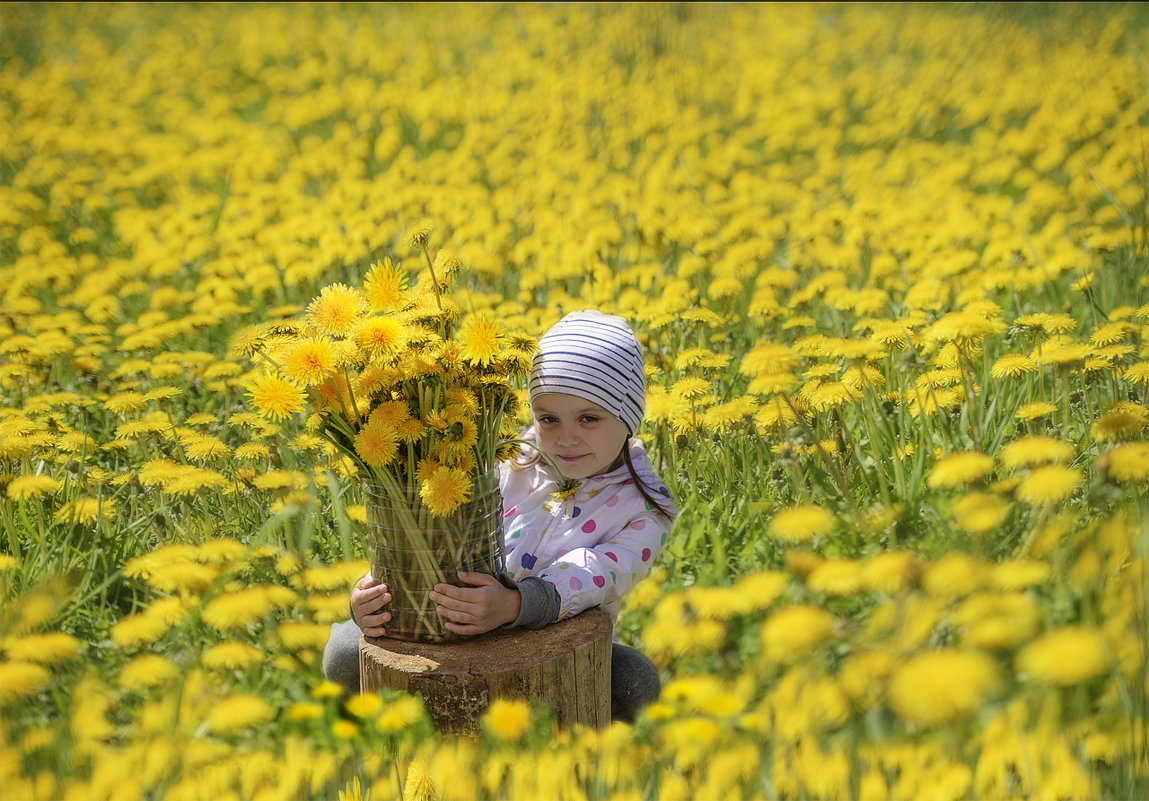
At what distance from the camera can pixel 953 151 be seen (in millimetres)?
6219

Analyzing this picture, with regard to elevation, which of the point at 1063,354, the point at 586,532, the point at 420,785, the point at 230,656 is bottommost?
the point at 420,785

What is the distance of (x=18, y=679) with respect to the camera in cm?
170

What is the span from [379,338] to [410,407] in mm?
165

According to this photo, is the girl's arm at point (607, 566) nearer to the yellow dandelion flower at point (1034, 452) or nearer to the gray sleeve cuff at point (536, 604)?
the gray sleeve cuff at point (536, 604)

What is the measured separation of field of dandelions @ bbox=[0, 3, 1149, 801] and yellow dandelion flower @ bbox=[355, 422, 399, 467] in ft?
0.48

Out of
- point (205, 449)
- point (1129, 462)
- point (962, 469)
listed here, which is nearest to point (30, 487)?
point (205, 449)

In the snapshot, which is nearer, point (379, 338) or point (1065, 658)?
point (1065, 658)

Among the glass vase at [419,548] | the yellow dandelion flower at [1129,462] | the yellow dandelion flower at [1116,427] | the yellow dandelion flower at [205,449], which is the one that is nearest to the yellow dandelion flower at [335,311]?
the glass vase at [419,548]

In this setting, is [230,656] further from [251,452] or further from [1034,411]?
[1034,411]

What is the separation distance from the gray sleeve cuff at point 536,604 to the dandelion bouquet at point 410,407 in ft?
0.27

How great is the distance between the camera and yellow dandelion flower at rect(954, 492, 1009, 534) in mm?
1726

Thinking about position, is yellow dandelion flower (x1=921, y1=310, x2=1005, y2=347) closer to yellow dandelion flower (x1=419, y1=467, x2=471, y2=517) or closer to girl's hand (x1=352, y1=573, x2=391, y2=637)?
yellow dandelion flower (x1=419, y1=467, x2=471, y2=517)

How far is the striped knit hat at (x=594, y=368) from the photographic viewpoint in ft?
7.36

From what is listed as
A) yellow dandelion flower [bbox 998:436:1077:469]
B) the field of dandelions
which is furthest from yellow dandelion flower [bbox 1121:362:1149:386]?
yellow dandelion flower [bbox 998:436:1077:469]
